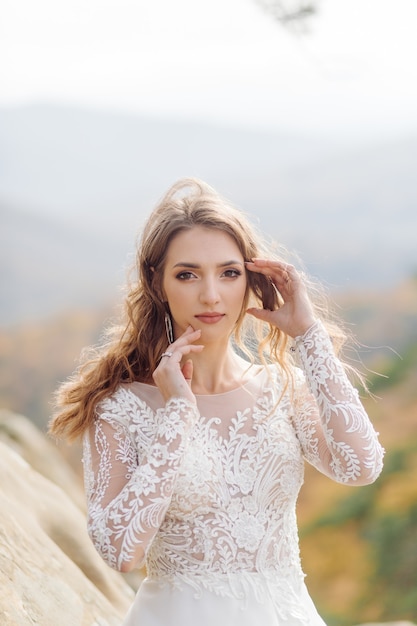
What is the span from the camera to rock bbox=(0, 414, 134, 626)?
2.51m

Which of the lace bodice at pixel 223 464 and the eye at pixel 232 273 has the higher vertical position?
the eye at pixel 232 273

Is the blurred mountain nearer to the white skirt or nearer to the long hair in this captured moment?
the long hair

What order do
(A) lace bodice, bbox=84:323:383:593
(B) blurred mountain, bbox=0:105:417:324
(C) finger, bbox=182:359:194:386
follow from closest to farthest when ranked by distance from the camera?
(A) lace bodice, bbox=84:323:383:593
(C) finger, bbox=182:359:194:386
(B) blurred mountain, bbox=0:105:417:324

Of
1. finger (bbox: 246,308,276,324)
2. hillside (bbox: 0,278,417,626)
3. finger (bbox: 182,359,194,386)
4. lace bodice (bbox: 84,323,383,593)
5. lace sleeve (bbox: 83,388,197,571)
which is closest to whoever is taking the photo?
lace sleeve (bbox: 83,388,197,571)

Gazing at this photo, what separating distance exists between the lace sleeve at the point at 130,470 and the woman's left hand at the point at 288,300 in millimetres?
387

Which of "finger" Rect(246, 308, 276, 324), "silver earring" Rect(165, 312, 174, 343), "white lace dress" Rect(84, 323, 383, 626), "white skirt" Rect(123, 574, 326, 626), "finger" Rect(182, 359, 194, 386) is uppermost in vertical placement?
"finger" Rect(246, 308, 276, 324)

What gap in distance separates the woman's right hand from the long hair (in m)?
0.21

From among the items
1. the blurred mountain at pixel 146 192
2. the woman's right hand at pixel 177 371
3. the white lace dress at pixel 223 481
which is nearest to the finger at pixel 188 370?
the woman's right hand at pixel 177 371

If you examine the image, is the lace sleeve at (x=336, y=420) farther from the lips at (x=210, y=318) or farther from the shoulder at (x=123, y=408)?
the shoulder at (x=123, y=408)

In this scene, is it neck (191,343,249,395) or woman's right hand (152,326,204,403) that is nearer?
woman's right hand (152,326,204,403)

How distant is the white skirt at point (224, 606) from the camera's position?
7.23 ft

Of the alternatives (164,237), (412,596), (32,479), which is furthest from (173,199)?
(412,596)

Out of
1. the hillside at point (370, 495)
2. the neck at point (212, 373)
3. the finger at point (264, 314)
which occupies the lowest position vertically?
the hillside at point (370, 495)

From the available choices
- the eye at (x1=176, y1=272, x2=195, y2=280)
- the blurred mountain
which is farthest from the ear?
the blurred mountain
